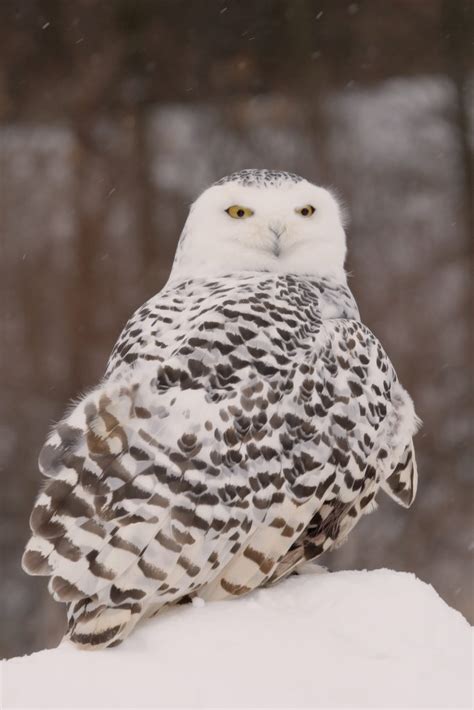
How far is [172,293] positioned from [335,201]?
0.28m

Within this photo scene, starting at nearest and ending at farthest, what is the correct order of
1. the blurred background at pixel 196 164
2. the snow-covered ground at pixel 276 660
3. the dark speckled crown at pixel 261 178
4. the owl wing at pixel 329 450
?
1. the snow-covered ground at pixel 276 660
2. the owl wing at pixel 329 450
3. the dark speckled crown at pixel 261 178
4. the blurred background at pixel 196 164

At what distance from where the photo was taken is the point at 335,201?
1179 millimetres

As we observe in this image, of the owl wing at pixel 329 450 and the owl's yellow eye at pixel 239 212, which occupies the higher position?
the owl's yellow eye at pixel 239 212

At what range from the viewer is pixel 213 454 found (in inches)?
35.3

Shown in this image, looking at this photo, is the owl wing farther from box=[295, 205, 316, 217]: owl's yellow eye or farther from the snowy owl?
box=[295, 205, 316, 217]: owl's yellow eye

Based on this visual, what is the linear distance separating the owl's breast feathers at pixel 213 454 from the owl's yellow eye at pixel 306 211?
0.34ft

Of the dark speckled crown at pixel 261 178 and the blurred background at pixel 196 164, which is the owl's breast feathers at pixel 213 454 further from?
the blurred background at pixel 196 164

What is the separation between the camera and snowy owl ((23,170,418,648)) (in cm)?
86

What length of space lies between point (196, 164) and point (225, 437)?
146 cm

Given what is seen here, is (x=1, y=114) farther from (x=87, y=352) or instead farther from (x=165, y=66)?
(x=87, y=352)

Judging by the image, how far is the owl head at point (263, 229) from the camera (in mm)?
1062

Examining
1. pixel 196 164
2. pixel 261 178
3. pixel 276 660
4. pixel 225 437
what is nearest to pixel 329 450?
pixel 225 437

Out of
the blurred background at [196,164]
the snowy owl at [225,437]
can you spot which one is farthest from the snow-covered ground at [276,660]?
the blurred background at [196,164]

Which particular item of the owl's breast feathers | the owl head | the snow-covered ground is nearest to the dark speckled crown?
the owl head
